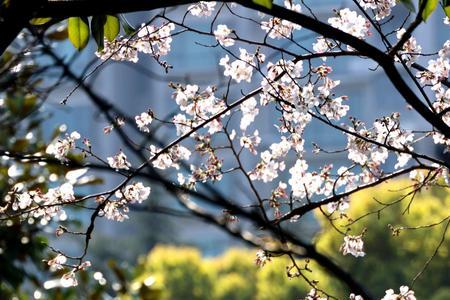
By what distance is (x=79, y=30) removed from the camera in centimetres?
239

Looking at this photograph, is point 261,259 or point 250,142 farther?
point 250,142

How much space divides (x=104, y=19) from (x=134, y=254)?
45358mm

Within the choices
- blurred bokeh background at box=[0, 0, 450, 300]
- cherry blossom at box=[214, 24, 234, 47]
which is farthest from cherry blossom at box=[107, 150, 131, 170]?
cherry blossom at box=[214, 24, 234, 47]

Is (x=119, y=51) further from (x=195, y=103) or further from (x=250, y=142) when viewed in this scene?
(x=250, y=142)

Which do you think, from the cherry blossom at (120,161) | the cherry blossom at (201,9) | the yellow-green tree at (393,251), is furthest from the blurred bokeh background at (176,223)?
the cherry blossom at (120,161)

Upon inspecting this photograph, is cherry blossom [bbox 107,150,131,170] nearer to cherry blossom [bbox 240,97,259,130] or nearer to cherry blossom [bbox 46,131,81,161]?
cherry blossom [bbox 46,131,81,161]

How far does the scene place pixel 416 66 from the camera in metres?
2.99

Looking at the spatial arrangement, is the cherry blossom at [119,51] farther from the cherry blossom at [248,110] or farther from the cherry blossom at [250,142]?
the cherry blossom at [250,142]

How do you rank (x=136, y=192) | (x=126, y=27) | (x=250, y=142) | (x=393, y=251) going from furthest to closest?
(x=393, y=251), (x=250, y=142), (x=136, y=192), (x=126, y=27)

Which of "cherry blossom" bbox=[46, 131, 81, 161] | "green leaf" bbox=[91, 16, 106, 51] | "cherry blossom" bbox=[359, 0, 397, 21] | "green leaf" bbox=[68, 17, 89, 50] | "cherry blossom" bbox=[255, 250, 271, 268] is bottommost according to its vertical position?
"cherry blossom" bbox=[255, 250, 271, 268]

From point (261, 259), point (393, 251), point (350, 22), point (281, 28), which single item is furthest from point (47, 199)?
point (393, 251)

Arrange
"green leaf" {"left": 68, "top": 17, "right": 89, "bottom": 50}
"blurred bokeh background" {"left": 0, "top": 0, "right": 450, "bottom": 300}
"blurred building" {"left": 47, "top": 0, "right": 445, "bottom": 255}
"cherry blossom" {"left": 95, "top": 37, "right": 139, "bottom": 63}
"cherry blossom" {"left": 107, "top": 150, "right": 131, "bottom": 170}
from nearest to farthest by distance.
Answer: "green leaf" {"left": 68, "top": 17, "right": 89, "bottom": 50}
"cherry blossom" {"left": 95, "top": 37, "right": 139, "bottom": 63}
"cherry blossom" {"left": 107, "top": 150, "right": 131, "bottom": 170}
"blurred bokeh background" {"left": 0, "top": 0, "right": 450, "bottom": 300}
"blurred building" {"left": 47, "top": 0, "right": 445, "bottom": 255}

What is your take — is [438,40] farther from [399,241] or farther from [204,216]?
[204,216]

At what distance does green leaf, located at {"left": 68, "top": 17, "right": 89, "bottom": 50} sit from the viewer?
7.82ft
